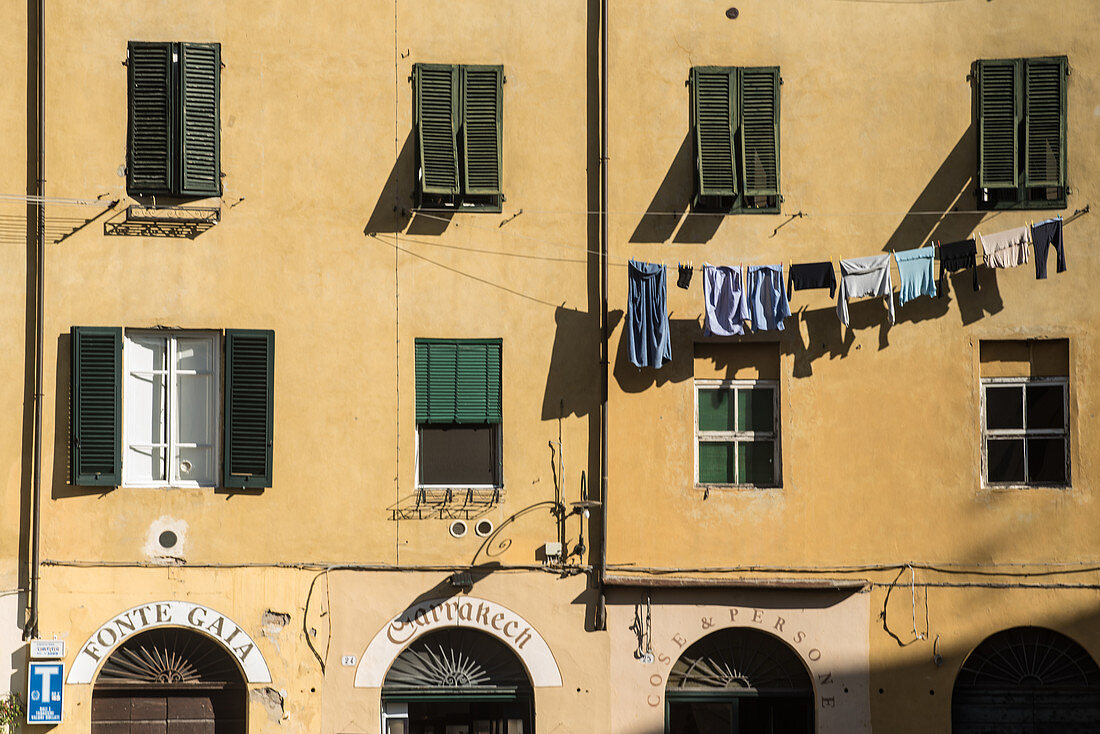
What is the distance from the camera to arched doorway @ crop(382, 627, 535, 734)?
593 inches

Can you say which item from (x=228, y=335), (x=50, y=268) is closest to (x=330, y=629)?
(x=228, y=335)

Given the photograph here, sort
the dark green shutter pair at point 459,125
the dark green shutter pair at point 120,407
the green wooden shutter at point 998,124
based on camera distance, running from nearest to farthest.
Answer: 1. the dark green shutter pair at point 120,407
2. the green wooden shutter at point 998,124
3. the dark green shutter pair at point 459,125

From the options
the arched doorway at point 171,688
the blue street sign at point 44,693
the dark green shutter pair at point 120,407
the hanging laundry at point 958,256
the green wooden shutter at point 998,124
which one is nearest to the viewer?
the blue street sign at point 44,693

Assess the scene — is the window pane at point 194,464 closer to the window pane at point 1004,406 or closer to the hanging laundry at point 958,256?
the hanging laundry at point 958,256

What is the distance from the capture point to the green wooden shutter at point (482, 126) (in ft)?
49.6

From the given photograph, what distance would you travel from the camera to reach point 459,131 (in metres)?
15.2

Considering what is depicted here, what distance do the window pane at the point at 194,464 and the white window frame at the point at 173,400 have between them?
0.11 feet

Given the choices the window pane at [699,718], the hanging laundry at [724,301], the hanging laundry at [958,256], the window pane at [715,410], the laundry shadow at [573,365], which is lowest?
the window pane at [699,718]

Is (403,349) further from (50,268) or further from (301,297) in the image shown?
(50,268)

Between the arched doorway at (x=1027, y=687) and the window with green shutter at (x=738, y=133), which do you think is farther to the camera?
the window with green shutter at (x=738, y=133)

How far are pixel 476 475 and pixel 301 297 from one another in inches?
108

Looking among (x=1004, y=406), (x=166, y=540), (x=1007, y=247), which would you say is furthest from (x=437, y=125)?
(x=1004, y=406)

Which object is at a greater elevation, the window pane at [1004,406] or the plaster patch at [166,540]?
the window pane at [1004,406]

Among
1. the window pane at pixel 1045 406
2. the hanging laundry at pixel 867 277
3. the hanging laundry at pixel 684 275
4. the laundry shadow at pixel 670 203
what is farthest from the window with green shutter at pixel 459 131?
the window pane at pixel 1045 406
